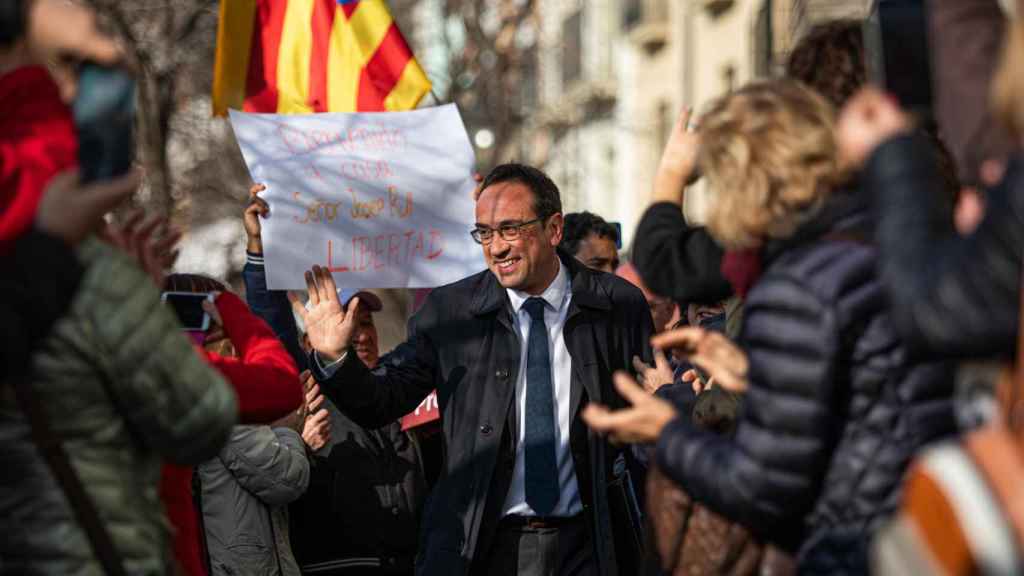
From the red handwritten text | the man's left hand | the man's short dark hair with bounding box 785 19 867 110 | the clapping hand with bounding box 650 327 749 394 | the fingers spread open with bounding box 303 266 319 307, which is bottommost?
the man's left hand

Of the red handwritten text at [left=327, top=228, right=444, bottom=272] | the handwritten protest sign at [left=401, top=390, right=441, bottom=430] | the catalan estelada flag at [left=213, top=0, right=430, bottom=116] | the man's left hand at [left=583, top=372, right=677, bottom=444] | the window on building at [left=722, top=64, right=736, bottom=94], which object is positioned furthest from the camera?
the window on building at [left=722, top=64, right=736, bottom=94]

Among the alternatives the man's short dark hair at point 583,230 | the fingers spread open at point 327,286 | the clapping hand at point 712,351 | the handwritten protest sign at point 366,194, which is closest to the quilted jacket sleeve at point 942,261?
the clapping hand at point 712,351

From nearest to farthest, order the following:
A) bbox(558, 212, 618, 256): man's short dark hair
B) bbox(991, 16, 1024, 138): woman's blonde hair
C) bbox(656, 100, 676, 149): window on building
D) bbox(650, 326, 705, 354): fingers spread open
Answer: bbox(991, 16, 1024, 138): woman's blonde hair, bbox(650, 326, 705, 354): fingers spread open, bbox(558, 212, 618, 256): man's short dark hair, bbox(656, 100, 676, 149): window on building

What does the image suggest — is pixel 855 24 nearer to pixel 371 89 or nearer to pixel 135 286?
pixel 135 286

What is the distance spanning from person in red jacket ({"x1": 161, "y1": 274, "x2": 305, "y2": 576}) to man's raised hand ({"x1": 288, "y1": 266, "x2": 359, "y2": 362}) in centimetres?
91

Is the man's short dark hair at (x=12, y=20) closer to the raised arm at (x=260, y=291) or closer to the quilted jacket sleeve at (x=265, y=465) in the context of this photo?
the raised arm at (x=260, y=291)

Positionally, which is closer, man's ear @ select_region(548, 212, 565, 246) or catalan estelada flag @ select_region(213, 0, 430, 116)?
man's ear @ select_region(548, 212, 565, 246)

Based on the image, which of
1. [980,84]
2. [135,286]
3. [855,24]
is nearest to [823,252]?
[980,84]

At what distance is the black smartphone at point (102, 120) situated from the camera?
302 cm

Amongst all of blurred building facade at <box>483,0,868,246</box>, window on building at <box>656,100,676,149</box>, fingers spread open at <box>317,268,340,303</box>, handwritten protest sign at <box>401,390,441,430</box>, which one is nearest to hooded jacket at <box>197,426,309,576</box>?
handwritten protest sign at <box>401,390,441,430</box>

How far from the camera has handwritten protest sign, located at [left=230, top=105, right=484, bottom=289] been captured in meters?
5.73

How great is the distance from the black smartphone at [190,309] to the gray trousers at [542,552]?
1580 mm

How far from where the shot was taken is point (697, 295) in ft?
12.1

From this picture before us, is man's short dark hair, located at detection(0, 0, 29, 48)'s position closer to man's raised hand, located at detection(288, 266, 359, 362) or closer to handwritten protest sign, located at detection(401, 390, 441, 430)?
man's raised hand, located at detection(288, 266, 359, 362)
